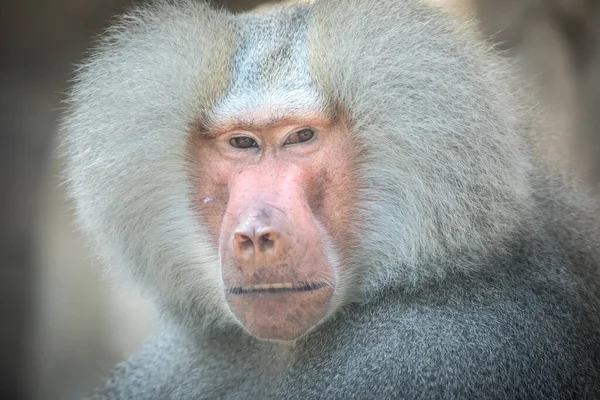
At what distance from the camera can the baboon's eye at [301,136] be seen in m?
2.41

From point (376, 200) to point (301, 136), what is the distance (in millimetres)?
316

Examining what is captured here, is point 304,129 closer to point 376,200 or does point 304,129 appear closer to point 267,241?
point 376,200

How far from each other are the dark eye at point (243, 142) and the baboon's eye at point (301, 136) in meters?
0.12

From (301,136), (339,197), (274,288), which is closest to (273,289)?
(274,288)

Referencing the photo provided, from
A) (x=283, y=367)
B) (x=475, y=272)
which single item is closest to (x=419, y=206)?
(x=475, y=272)

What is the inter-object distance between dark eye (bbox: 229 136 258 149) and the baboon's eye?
116mm

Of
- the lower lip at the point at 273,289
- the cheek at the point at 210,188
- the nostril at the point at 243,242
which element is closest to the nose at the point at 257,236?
the nostril at the point at 243,242

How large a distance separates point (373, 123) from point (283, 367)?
856 millimetres

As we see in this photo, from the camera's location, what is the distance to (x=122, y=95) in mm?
2619

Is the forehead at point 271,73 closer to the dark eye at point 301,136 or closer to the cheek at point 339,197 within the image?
the dark eye at point 301,136

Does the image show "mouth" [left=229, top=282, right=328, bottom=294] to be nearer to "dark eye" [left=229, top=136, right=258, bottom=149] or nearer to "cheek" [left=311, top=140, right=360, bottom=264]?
"cheek" [left=311, top=140, right=360, bottom=264]

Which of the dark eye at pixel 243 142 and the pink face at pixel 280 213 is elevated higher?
the dark eye at pixel 243 142

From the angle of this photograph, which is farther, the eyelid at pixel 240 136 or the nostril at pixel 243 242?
the eyelid at pixel 240 136

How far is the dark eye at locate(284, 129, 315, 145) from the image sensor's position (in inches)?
94.8
